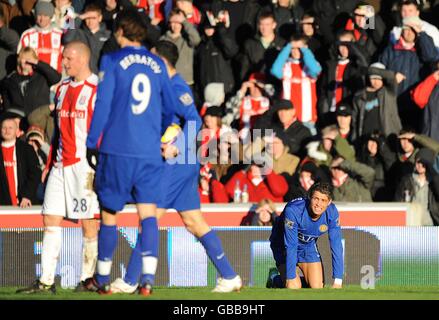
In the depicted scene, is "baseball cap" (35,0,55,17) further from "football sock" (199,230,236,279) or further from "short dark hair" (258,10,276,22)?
"football sock" (199,230,236,279)

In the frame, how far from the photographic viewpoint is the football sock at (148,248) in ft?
38.0

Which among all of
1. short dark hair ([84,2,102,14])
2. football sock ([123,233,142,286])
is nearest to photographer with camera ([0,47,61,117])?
short dark hair ([84,2,102,14])

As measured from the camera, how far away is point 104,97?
11.4 metres

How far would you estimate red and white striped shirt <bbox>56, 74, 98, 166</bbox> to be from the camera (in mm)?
13094

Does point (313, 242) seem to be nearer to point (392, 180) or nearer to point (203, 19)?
point (392, 180)

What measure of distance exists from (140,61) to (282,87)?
28.9 ft

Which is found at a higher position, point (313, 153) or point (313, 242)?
point (313, 153)

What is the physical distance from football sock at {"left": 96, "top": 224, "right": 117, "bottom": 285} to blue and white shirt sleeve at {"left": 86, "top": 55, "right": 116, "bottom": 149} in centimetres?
89

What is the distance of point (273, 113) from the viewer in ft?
64.0

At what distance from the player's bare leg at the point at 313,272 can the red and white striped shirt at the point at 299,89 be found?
4.87 m

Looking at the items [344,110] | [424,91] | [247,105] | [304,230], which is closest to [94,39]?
[247,105]
